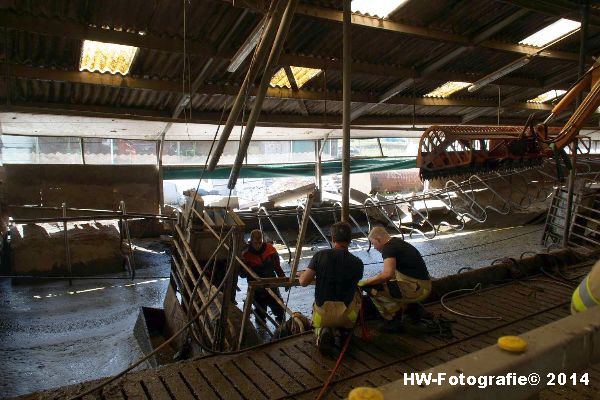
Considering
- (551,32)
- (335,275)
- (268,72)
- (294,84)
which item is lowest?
(335,275)

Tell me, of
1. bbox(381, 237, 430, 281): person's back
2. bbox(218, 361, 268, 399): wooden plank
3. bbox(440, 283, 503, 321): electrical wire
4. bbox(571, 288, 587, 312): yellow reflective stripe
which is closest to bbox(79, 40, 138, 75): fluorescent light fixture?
bbox(381, 237, 430, 281): person's back

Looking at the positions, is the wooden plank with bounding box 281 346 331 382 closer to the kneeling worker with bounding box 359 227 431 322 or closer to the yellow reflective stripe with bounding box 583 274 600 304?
the kneeling worker with bounding box 359 227 431 322

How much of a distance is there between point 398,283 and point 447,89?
9.06 meters

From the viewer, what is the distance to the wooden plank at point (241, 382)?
11.3ft

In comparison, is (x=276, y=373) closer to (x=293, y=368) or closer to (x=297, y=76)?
(x=293, y=368)

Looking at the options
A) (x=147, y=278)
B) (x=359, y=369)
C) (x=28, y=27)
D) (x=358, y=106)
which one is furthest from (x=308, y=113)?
(x=359, y=369)

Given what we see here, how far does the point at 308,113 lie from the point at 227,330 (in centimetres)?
748

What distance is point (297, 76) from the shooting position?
947 centimetres

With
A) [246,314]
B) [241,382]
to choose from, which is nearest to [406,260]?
[246,314]

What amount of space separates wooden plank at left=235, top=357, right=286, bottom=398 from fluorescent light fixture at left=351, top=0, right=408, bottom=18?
20.0 feet

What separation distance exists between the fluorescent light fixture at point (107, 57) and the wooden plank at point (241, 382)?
5454 mm

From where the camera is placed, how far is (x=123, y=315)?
685 centimetres

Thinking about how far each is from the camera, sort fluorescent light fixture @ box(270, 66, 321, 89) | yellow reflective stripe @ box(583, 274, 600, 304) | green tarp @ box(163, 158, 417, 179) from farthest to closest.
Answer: green tarp @ box(163, 158, 417, 179)
fluorescent light fixture @ box(270, 66, 321, 89)
yellow reflective stripe @ box(583, 274, 600, 304)

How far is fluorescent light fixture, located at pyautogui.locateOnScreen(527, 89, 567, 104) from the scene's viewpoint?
13.8 meters
